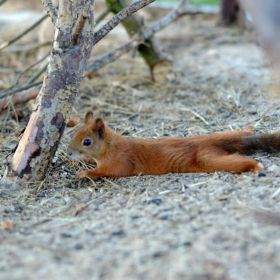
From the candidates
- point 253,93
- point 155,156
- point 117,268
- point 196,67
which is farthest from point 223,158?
point 196,67

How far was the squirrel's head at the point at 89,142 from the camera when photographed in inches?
195

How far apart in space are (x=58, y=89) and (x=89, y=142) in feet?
1.60

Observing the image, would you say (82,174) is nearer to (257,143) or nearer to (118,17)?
(118,17)

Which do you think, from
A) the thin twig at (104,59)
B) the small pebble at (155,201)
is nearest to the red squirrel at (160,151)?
the small pebble at (155,201)

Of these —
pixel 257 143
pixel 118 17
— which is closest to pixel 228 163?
pixel 257 143

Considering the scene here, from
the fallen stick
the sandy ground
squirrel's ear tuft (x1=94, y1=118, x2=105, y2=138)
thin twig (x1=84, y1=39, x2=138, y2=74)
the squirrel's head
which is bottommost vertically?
the sandy ground

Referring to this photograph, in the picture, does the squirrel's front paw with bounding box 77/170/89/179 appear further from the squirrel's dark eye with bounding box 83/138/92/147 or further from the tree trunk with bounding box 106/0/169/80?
the tree trunk with bounding box 106/0/169/80

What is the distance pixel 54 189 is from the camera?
15.7ft

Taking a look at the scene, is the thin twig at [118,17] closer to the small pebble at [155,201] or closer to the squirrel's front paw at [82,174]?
the squirrel's front paw at [82,174]

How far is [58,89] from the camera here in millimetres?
4668

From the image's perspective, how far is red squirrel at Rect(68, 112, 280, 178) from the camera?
476 cm

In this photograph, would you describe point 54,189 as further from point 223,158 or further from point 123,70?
point 123,70

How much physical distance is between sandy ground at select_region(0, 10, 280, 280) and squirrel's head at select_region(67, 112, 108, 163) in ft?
0.60

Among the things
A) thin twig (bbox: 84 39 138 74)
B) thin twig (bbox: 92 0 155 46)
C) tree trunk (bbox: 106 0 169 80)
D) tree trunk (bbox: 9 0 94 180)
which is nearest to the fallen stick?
thin twig (bbox: 84 39 138 74)
